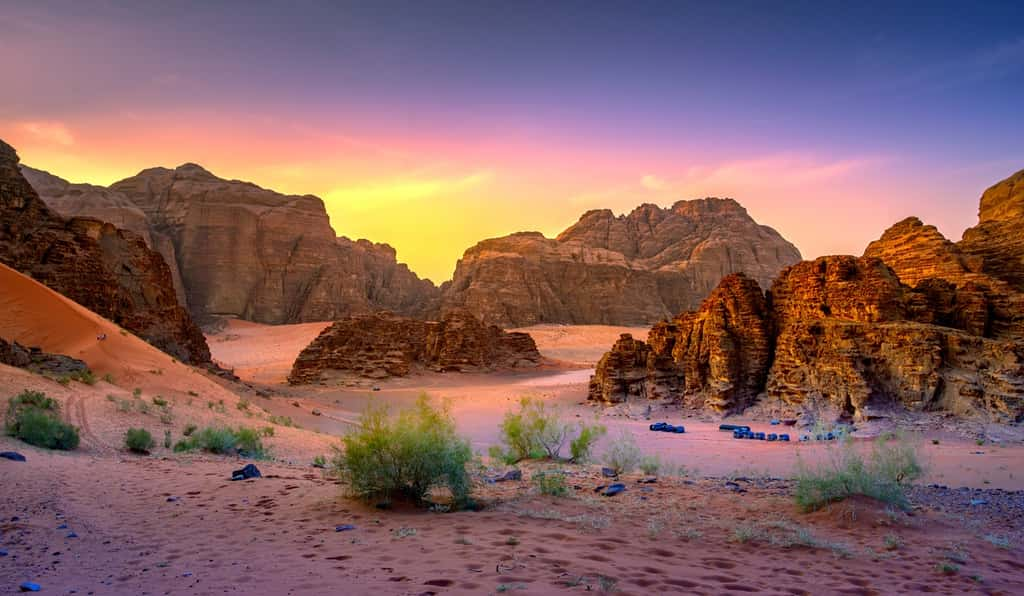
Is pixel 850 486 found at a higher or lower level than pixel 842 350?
lower

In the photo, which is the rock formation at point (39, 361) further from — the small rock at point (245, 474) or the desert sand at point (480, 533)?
the small rock at point (245, 474)

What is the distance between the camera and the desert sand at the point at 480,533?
4301 mm

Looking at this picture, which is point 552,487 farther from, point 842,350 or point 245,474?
point 842,350

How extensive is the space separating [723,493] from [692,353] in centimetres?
1275

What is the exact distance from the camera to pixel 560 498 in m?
7.16

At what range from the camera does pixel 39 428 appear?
854 cm

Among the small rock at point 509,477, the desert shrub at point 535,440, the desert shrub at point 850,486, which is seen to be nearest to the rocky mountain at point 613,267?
the desert shrub at point 535,440

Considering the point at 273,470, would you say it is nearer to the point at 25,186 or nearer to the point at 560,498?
the point at 560,498

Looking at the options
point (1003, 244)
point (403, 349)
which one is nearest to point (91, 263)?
point (403, 349)

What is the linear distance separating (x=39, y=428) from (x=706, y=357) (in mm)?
17052

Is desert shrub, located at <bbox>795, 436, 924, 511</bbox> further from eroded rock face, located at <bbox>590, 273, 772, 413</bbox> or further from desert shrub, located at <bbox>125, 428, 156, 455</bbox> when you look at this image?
eroded rock face, located at <bbox>590, 273, 772, 413</bbox>

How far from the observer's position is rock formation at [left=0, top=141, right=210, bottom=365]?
20.2m

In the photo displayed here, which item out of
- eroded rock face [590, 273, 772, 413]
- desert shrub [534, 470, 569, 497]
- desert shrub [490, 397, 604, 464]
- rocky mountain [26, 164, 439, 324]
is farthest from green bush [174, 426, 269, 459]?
rocky mountain [26, 164, 439, 324]

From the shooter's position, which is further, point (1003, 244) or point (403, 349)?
point (403, 349)
